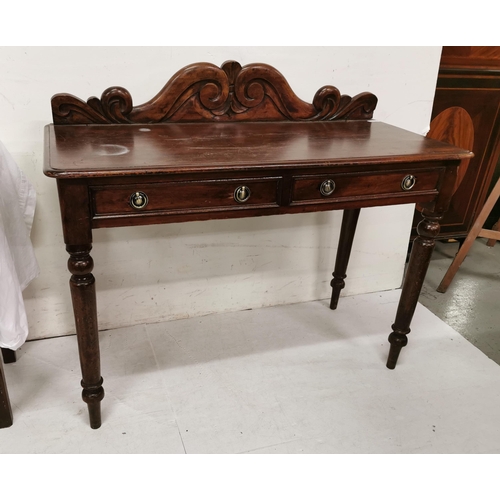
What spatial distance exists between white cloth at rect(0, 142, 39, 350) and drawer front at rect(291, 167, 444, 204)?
1014mm

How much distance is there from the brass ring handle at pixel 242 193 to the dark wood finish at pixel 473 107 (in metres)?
1.81

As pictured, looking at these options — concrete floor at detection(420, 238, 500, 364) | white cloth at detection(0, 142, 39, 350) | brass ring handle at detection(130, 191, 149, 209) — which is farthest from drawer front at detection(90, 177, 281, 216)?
concrete floor at detection(420, 238, 500, 364)

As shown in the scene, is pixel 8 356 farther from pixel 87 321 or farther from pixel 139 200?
pixel 139 200

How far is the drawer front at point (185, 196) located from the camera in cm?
154

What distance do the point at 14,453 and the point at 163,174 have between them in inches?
43.3

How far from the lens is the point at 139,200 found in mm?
1558

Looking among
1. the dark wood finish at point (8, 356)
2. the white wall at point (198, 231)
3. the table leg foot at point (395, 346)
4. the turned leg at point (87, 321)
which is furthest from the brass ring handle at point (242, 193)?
the dark wood finish at point (8, 356)

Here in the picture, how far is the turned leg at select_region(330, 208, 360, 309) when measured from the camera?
2.46 meters

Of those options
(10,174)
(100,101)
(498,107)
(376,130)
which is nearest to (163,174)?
(100,101)

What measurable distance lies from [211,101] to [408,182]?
83cm

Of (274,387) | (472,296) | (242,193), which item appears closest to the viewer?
(242,193)

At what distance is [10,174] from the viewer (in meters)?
1.93

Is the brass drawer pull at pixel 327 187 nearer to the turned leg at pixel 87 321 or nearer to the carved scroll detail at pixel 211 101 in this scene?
the carved scroll detail at pixel 211 101

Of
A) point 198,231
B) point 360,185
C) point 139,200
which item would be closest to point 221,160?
point 139,200
